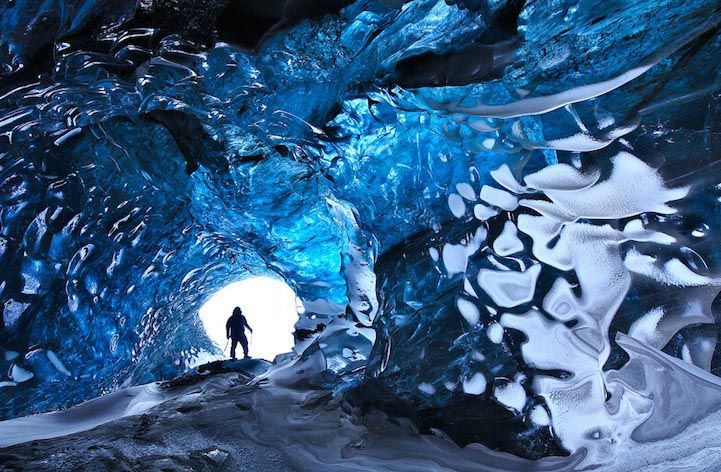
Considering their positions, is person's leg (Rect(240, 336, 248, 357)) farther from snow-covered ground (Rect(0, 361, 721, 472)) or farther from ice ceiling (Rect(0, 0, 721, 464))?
snow-covered ground (Rect(0, 361, 721, 472))

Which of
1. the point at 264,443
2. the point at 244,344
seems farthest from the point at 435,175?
the point at 244,344

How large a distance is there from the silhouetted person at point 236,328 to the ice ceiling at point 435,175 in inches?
113

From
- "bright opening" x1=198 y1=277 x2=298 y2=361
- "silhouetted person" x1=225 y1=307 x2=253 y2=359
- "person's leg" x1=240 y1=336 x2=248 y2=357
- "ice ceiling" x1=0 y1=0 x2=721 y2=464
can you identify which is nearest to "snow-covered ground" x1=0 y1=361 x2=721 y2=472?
"ice ceiling" x1=0 y1=0 x2=721 y2=464

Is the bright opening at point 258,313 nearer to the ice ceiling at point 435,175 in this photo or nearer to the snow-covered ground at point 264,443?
the ice ceiling at point 435,175

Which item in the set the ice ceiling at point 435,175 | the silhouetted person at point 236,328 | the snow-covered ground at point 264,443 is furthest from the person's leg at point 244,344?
the snow-covered ground at point 264,443

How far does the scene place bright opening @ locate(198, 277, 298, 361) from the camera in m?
5.15

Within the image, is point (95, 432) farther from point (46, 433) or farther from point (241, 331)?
point (241, 331)

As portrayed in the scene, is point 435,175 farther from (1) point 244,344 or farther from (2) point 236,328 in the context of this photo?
(1) point 244,344

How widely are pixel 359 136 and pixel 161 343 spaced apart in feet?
8.28

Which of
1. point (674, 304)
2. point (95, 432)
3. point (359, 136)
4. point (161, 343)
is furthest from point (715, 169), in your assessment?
point (161, 343)

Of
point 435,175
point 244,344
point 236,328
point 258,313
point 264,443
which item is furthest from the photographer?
point 258,313

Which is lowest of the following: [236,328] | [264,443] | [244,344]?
[244,344]

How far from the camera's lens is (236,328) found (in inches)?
216

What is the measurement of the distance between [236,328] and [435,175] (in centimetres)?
422
